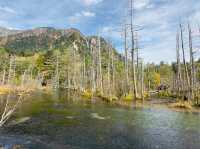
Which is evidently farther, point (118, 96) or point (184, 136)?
point (118, 96)

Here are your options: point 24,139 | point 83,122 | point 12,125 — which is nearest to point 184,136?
point 83,122

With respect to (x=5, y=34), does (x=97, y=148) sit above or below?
below

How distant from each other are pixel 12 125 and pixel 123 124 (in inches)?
297

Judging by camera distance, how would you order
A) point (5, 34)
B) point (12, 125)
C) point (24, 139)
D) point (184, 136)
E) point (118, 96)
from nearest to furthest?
point (5, 34) → point (24, 139) → point (184, 136) → point (12, 125) → point (118, 96)

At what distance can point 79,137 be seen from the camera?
48.3ft

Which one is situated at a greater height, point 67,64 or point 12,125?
point 67,64

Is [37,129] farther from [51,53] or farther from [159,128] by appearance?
[51,53]

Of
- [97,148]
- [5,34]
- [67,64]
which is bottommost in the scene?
[97,148]

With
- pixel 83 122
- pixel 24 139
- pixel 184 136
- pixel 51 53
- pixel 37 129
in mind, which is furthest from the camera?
pixel 51 53

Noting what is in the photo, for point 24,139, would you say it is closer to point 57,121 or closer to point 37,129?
point 37,129

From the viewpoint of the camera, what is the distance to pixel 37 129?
55.5ft

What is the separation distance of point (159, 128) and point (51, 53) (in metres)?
103

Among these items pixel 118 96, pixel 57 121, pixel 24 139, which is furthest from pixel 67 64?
pixel 24 139

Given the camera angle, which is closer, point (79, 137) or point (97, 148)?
point (97, 148)
